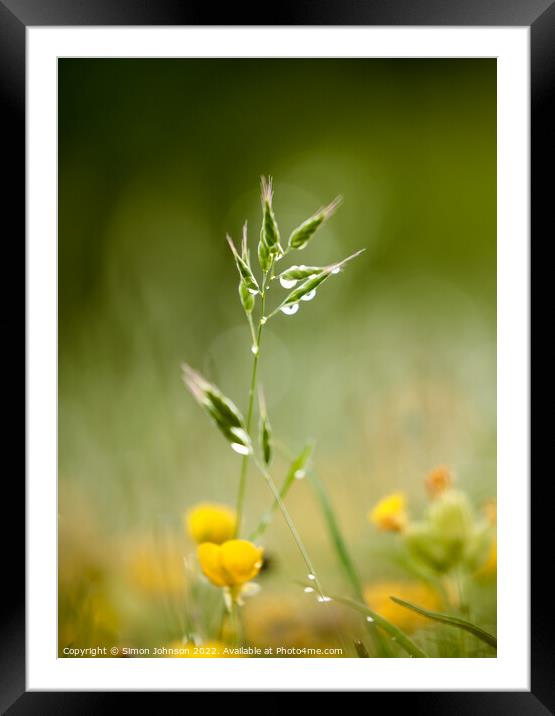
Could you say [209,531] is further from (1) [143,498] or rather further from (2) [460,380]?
(2) [460,380]

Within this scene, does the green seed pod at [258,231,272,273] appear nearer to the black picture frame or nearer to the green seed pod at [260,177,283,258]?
the green seed pod at [260,177,283,258]

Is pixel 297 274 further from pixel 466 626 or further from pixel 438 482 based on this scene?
pixel 466 626

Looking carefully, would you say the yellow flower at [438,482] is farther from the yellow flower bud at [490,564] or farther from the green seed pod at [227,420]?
the green seed pod at [227,420]

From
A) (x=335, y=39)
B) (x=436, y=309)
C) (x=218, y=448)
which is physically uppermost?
→ (x=335, y=39)

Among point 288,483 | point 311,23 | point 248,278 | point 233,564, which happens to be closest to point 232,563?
point 233,564

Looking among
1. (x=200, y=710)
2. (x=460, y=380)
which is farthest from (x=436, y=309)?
(x=200, y=710)

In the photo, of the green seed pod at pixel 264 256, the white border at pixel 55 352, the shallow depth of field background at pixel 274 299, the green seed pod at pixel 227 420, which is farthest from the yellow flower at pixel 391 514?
the green seed pod at pixel 264 256

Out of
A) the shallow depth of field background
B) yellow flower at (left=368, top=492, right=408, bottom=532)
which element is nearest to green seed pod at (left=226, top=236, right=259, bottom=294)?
the shallow depth of field background
